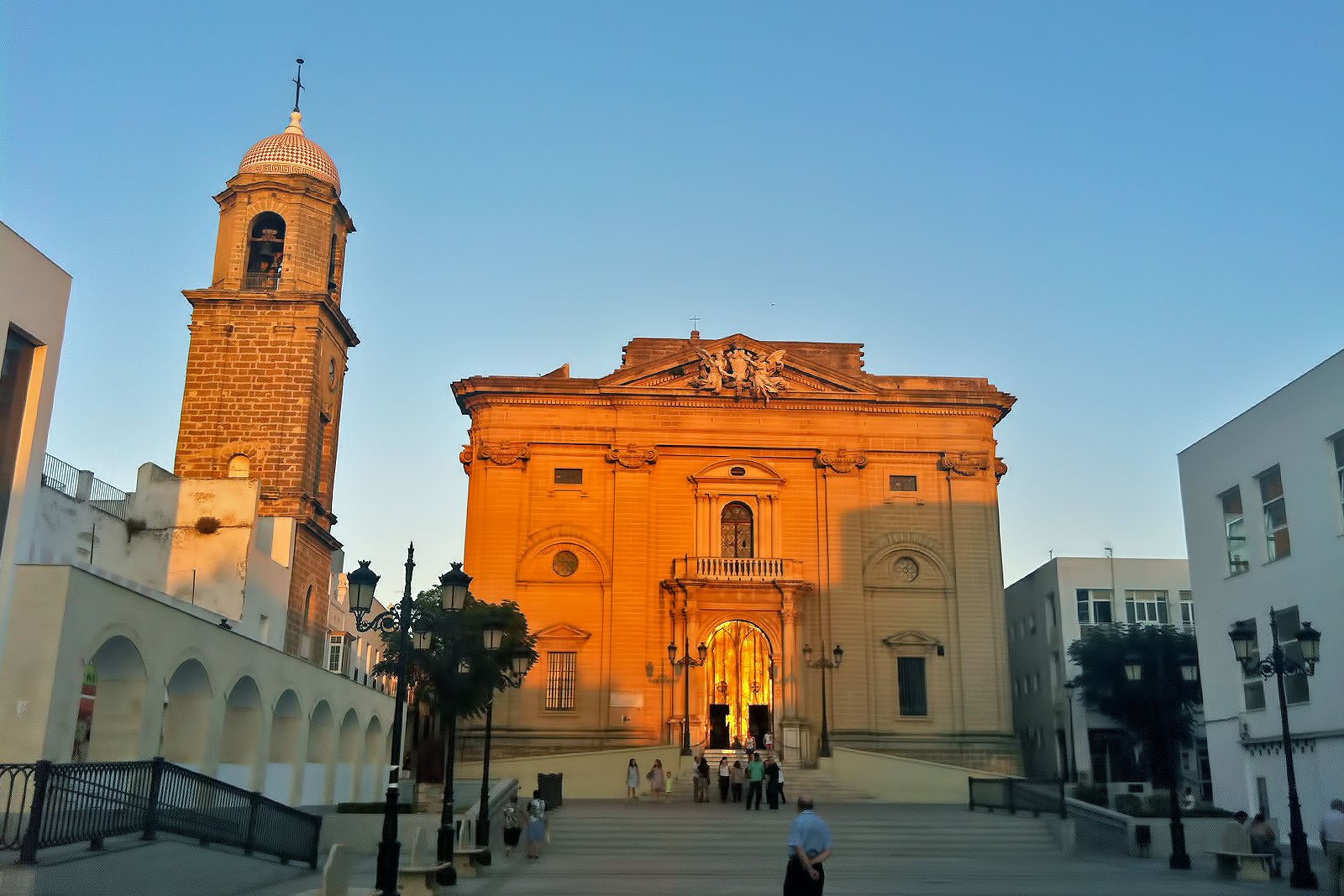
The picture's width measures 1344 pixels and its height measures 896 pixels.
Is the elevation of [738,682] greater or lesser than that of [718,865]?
greater

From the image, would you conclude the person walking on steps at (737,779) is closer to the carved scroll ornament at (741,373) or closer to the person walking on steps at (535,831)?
the person walking on steps at (535,831)

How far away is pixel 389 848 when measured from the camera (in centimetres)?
1555

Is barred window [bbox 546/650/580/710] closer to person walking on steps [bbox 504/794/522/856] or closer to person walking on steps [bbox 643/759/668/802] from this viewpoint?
person walking on steps [bbox 643/759/668/802]

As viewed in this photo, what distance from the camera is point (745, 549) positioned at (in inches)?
1944

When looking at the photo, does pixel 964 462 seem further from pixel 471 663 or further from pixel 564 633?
pixel 471 663

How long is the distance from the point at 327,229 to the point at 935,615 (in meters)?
27.5

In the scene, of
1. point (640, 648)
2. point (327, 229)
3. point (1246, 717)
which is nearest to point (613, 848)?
point (1246, 717)

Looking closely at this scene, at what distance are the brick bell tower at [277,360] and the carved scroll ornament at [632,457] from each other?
10.8 metres

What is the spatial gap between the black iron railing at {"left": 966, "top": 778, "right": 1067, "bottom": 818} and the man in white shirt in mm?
9428

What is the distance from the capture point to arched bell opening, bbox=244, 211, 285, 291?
148 ft

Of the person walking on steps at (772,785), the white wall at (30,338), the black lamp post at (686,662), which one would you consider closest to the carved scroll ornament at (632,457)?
the black lamp post at (686,662)

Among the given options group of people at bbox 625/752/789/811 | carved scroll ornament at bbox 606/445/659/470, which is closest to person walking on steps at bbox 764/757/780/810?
group of people at bbox 625/752/789/811

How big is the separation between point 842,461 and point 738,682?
967 cm

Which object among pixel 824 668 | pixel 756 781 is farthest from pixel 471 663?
pixel 824 668
